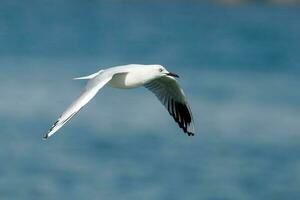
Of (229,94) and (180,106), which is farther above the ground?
(229,94)

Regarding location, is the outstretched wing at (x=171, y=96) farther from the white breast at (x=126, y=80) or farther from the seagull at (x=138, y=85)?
the white breast at (x=126, y=80)

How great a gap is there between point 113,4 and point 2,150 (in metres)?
18.4

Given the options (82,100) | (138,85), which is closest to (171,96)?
(138,85)

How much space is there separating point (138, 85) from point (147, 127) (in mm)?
8513

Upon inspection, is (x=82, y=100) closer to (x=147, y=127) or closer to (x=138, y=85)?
(x=138, y=85)

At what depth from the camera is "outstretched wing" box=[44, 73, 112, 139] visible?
21.3ft

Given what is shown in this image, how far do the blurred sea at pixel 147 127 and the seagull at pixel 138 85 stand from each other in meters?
4.54

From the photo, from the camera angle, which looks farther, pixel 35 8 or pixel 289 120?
pixel 35 8

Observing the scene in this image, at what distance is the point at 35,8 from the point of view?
30172mm

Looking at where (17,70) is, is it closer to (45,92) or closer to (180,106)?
(45,92)

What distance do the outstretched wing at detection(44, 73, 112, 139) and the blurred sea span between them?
5.42 m

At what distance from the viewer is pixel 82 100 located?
267 inches

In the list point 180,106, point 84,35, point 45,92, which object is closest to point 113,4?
point 84,35

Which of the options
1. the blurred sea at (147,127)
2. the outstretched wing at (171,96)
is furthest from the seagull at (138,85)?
the blurred sea at (147,127)
